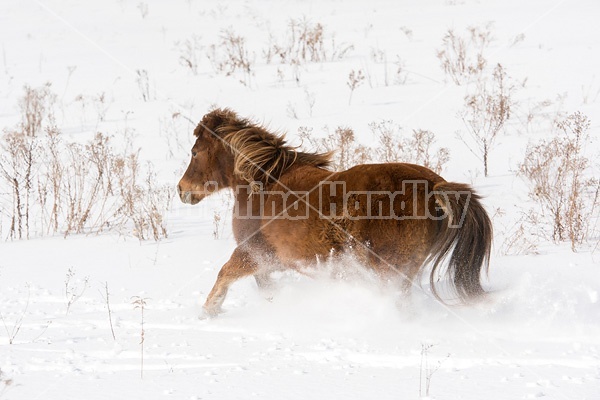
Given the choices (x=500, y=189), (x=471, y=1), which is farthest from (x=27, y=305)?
(x=471, y=1)

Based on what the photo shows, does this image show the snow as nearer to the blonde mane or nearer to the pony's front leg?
the pony's front leg

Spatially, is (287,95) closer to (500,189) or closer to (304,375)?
(500,189)

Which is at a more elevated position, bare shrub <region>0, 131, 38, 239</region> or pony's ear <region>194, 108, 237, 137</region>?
pony's ear <region>194, 108, 237, 137</region>

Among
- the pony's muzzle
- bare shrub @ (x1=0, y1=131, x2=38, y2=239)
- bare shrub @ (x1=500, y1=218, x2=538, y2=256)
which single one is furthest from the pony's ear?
bare shrub @ (x1=0, y1=131, x2=38, y2=239)

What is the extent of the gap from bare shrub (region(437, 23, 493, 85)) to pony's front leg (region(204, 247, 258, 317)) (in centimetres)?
845

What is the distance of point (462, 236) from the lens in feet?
15.5

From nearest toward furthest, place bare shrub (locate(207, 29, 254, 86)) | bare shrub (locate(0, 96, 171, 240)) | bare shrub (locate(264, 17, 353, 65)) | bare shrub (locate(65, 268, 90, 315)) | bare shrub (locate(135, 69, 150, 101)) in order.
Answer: bare shrub (locate(65, 268, 90, 315))
bare shrub (locate(0, 96, 171, 240))
bare shrub (locate(135, 69, 150, 101))
bare shrub (locate(207, 29, 254, 86))
bare shrub (locate(264, 17, 353, 65))

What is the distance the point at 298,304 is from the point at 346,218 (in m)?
1.03

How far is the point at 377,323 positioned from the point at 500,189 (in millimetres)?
→ 4359

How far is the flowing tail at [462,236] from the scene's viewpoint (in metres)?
4.61

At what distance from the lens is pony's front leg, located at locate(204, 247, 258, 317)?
518 cm

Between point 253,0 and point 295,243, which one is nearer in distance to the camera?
point 295,243

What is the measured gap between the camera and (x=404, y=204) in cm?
463

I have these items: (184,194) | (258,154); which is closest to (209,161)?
(184,194)
